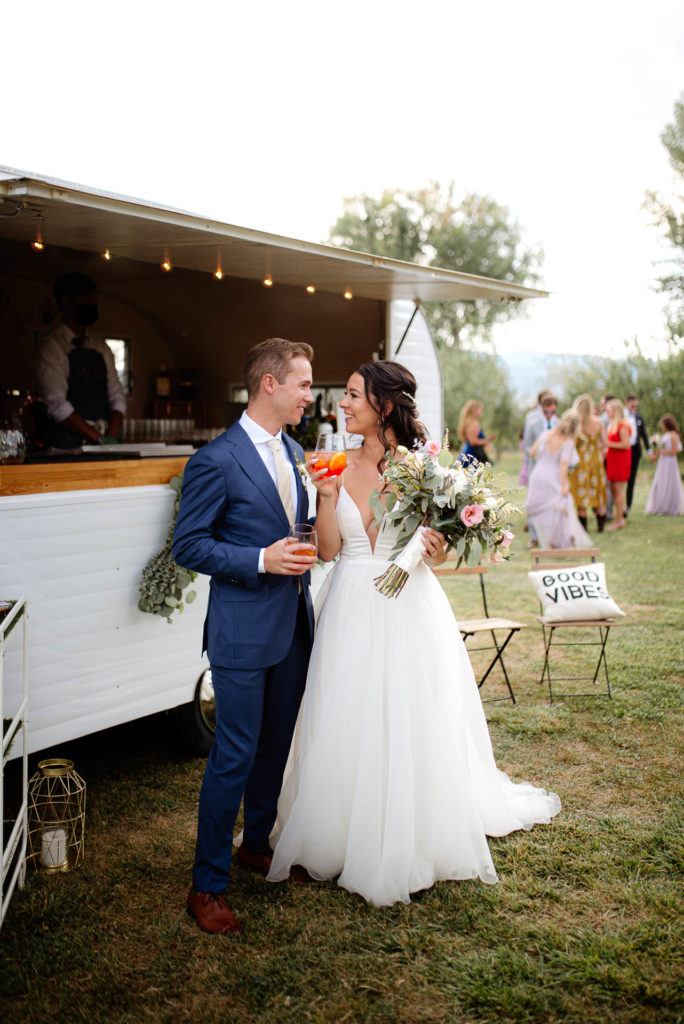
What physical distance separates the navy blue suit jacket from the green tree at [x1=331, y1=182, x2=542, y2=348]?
89.4 feet

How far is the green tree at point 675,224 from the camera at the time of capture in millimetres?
20453

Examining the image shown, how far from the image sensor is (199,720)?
440 cm

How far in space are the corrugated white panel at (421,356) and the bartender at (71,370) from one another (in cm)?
219

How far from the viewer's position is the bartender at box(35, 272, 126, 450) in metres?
5.97

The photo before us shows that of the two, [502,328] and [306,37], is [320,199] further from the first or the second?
[502,328]

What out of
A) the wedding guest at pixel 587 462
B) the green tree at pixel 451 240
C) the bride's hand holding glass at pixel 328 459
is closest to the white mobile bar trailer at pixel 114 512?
the bride's hand holding glass at pixel 328 459

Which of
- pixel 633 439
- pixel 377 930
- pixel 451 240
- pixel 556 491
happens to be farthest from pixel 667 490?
pixel 451 240

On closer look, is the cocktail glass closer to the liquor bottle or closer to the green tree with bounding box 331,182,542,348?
the liquor bottle

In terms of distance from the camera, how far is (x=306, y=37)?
26672 mm

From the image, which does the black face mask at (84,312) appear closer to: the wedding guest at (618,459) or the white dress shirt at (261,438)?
the white dress shirt at (261,438)

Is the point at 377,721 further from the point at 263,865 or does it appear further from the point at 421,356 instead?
the point at 421,356

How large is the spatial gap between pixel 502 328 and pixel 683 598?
930 inches

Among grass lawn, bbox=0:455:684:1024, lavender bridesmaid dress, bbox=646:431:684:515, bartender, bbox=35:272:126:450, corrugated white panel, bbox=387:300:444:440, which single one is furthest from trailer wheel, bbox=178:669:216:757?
lavender bridesmaid dress, bbox=646:431:684:515

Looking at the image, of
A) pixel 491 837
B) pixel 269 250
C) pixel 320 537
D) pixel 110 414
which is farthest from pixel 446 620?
pixel 110 414
